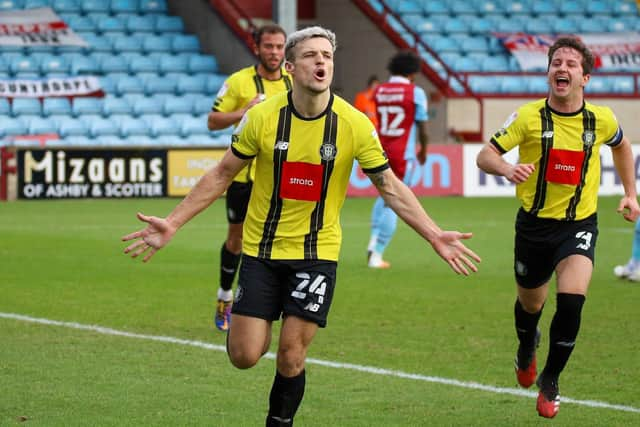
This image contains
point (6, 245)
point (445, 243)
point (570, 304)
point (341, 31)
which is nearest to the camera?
point (445, 243)

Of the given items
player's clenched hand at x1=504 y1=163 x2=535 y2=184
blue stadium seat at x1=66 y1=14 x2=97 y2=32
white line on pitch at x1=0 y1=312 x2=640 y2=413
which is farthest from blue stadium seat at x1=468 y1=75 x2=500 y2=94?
player's clenched hand at x1=504 y1=163 x2=535 y2=184

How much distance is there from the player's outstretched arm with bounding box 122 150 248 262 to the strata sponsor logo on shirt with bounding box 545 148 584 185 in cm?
223

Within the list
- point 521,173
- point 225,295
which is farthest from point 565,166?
point 225,295

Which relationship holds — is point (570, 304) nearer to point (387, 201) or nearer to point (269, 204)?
point (387, 201)

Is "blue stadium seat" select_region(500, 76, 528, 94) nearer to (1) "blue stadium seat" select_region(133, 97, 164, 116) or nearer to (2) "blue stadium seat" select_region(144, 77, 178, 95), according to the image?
(2) "blue stadium seat" select_region(144, 77, 178, 95)

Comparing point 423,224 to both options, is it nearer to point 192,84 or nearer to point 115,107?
point 115,107

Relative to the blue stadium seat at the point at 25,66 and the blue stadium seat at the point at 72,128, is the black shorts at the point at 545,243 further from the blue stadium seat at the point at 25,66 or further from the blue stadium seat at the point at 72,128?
the blue stadium seat at the point at 25,66

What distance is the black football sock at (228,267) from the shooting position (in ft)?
33.3

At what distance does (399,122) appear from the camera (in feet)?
48.4

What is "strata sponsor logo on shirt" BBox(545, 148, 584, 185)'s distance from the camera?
25.3 ft

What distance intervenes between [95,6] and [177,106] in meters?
3.92

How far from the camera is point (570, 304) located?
723cm

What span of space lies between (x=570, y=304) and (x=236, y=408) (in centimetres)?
191

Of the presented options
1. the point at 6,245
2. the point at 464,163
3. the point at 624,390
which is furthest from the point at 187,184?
the point at 624,390
